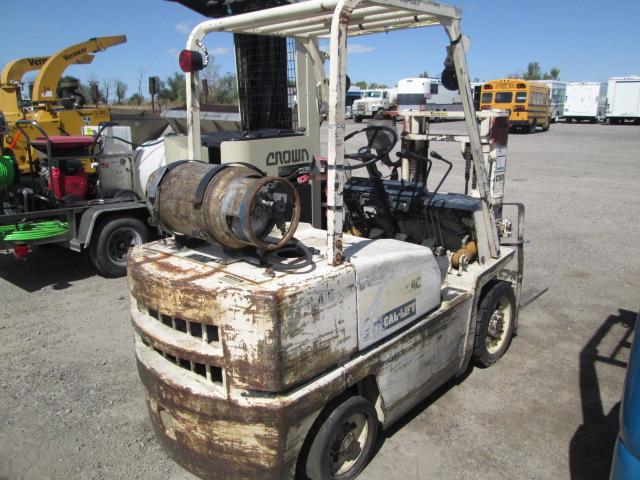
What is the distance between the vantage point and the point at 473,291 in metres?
3.73

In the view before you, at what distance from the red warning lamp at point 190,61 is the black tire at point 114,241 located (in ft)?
12.8

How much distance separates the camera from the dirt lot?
3.22m

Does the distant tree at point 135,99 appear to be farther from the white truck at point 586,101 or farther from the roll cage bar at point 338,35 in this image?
the roll cage bar at point 338,35

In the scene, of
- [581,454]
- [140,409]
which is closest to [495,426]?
[581,454]

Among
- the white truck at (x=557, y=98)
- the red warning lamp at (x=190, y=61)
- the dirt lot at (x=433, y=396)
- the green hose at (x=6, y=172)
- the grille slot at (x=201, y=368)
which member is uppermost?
the white truck at (x=557, y=98)

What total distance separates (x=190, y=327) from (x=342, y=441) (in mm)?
1069

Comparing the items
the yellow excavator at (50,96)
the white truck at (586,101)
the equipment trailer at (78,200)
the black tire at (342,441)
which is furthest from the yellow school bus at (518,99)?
the black tire at (342,441)

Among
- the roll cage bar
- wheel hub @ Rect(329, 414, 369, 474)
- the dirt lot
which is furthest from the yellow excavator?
wheel hub @ Rect(329, 414, 369, 474)

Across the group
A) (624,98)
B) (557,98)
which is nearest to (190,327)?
(624,98)

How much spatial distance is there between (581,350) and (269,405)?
3383 mm

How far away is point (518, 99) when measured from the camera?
2983 centimetres

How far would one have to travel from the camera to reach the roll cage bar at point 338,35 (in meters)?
2.47

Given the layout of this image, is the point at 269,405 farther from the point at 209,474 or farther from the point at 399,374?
the point at 399,374

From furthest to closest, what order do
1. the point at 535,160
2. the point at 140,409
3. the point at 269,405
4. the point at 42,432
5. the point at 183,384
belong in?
the point at 535,160 → the point at 140,409 → the point at 42,432 → the point at 183,384 → the point at 269,405
